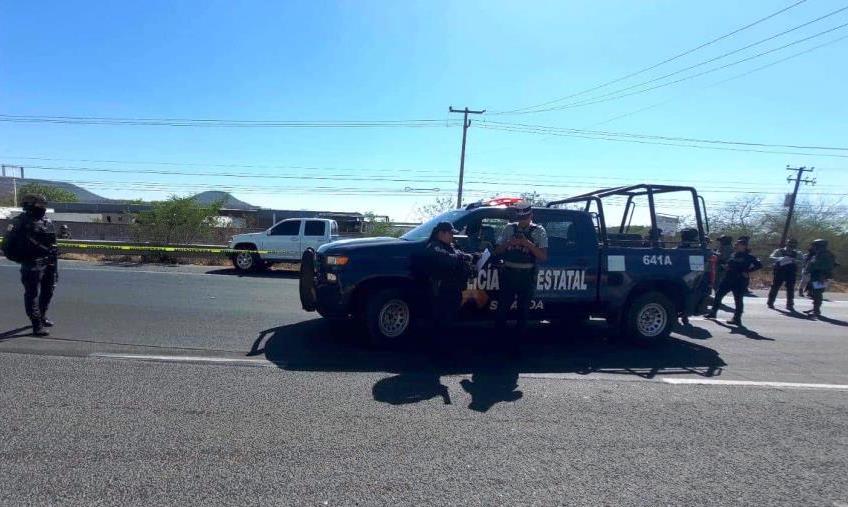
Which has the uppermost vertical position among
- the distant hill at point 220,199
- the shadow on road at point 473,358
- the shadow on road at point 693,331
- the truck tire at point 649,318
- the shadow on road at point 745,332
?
the distant hill at point 220,199

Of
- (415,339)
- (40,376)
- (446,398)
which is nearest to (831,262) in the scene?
(415,339)

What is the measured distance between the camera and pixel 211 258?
19.9 m

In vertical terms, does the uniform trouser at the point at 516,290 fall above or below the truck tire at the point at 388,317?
above

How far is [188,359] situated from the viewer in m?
5.55

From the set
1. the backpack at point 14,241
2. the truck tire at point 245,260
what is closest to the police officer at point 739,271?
the backpack at point 14,241

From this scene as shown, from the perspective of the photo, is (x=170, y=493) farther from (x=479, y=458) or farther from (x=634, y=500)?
(x=634, y=500)

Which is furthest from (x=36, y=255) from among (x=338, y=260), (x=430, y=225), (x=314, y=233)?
(x=314, y=233)

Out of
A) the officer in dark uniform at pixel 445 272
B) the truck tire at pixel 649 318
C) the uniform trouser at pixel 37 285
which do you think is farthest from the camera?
the truck tire at pixel 649 318

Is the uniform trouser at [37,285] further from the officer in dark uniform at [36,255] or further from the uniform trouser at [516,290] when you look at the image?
the uniform trouser at [516,290]

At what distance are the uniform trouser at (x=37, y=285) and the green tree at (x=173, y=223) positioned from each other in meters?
15.8

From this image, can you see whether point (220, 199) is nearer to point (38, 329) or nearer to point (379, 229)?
point (379, 229)

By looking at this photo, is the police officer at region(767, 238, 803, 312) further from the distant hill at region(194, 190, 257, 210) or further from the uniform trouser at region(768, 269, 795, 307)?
the distant hill at region(194, 190, 257, 210)

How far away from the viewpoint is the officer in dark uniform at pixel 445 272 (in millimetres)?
5605

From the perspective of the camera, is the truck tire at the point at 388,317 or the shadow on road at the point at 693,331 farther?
the shadow on road at the point at 693,331
